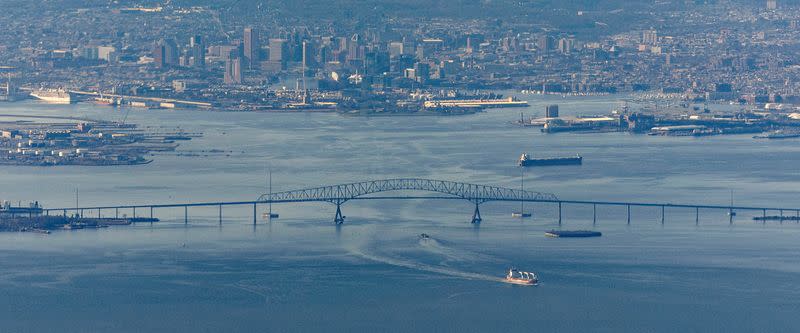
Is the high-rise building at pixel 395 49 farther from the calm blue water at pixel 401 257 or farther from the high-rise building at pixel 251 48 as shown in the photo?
the calm blue water at pixel 401 257

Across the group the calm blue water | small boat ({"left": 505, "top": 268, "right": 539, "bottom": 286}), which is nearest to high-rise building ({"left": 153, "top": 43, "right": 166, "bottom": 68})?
the calm blue water

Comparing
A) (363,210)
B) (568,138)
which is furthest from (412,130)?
(363,210)

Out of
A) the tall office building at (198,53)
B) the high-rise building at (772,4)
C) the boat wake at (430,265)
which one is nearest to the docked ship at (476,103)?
the tall office building at (198,53)

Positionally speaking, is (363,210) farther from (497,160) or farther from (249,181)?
(497,160)

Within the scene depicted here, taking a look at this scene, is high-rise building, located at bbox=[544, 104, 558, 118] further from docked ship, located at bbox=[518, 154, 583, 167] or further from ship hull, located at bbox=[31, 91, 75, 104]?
ship hull, located at bbox=[31, 91, 75, 104]

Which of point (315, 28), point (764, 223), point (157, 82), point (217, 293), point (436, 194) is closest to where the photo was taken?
point (217, 293)

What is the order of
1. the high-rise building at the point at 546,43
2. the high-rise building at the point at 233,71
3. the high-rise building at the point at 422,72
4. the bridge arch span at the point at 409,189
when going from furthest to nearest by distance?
1. the high-rise building at the point at 546,43
2. the high-rise building at the point at 422,72
3. the high-rise building at the point at 233,71
4. the bridge arch span at the point at 409,189
